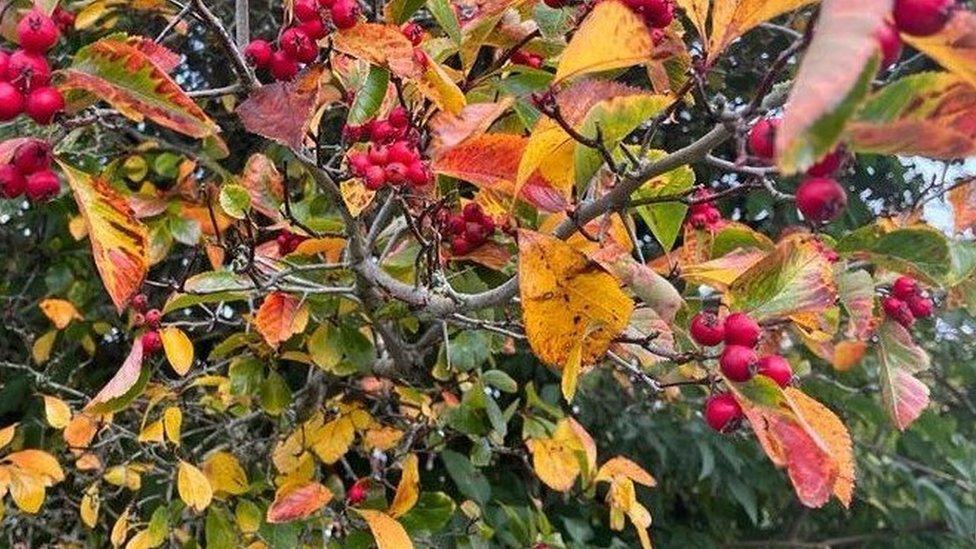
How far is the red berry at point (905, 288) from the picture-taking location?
1066mm

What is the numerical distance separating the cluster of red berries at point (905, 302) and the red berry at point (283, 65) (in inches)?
25.2

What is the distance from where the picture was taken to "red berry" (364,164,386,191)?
3.14 ft

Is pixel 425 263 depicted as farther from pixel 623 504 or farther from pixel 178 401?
pixel 178 401

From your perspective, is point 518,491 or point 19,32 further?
point 518,491

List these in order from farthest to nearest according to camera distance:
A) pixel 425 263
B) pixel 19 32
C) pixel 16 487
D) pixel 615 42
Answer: pixel 16 487
pixel 425 263
pixel 19 32
pixel 615 42

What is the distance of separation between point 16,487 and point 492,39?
94 centimetres

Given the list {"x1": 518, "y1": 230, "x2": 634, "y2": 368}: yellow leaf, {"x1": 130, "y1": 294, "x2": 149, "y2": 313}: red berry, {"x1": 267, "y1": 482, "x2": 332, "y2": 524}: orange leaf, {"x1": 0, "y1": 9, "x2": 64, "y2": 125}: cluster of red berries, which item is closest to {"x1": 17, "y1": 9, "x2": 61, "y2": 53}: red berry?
{"x1": 0, "y1": 9, "x2": 64, "y2": 125}: cluster of red berries

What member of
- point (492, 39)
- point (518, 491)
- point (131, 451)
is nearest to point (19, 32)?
point (492, 39)

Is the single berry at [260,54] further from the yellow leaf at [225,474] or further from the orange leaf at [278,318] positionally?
the yellow leaf at [225,474]

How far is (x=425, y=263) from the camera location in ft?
3.93

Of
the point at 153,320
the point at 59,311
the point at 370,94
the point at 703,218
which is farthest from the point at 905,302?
the point at 59,311

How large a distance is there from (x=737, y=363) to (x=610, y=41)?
264 mm

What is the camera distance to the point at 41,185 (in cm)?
85

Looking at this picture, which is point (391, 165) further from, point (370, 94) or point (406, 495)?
point (406, 495)
